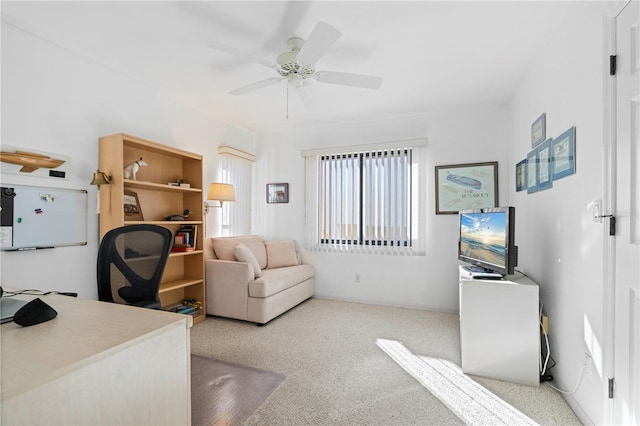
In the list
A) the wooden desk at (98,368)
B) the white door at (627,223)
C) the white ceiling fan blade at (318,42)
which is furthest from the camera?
the white ceiling fan blade at (318,42)

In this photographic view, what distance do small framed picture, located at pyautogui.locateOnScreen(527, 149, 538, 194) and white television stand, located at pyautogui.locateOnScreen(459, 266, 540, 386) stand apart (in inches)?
33.0

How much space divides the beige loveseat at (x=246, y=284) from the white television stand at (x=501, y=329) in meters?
1.97

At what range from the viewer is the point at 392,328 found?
321 centimetres

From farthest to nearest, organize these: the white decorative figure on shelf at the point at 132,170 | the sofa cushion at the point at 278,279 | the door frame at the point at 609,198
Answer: the sofa cushion at the point at 278,279, the white decorative figure on shelf at the point at 132,170, the door frame at the point at 609,198

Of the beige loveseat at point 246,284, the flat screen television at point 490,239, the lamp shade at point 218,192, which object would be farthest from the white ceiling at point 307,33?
the beige loveseat at point 246,284

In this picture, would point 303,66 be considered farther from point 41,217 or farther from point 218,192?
point 41,217

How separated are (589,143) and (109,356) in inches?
95.2

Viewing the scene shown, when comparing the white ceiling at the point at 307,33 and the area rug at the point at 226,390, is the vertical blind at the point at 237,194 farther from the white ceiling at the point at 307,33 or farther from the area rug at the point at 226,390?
the area rug at the point at 226,390

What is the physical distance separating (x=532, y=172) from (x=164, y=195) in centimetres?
369

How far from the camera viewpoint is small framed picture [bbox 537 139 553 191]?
7.41 ft

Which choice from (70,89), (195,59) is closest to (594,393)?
(195,59)

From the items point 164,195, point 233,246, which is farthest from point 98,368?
point 233,246

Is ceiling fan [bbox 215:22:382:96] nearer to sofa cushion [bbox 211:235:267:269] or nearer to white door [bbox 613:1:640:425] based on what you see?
white door [bbox 613:1:640:425]

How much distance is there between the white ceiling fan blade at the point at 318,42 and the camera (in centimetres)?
175
